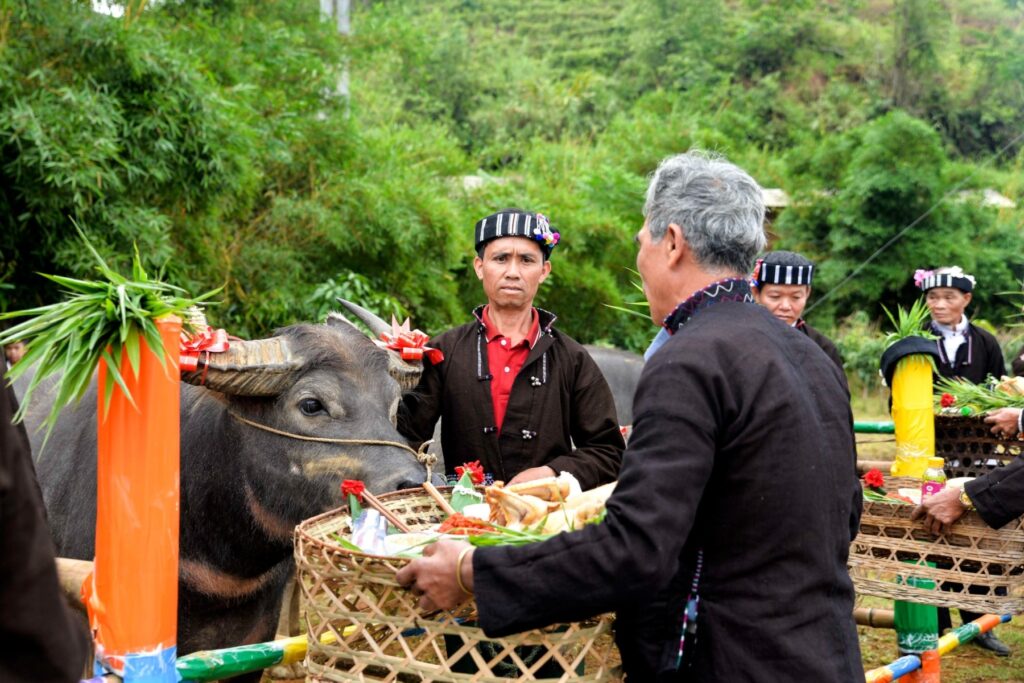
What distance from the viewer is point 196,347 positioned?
3.56m

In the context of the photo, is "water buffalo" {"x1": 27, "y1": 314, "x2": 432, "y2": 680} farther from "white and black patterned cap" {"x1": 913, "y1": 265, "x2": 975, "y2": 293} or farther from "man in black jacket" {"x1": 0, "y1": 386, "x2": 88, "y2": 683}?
"white and black patterned cap" {"x1": 913, "y1": 265, "x2": 975, "y2": 293}

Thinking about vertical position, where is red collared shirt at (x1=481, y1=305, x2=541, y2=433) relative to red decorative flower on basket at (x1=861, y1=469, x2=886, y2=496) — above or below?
above

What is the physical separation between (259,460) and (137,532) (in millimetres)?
A: 1453

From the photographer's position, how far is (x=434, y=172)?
14.9m

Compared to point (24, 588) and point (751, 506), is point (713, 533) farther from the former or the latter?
point (24, 588)

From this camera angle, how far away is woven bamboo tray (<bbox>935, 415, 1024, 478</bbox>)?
4.68 m

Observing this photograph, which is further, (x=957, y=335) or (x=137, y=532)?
(x=957, y=335)

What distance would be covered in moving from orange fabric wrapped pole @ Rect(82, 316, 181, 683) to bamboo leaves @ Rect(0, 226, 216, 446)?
0.13 feet

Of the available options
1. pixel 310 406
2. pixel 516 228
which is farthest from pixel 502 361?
pixel 310 406

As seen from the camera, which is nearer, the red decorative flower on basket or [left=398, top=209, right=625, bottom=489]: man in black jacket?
[left=398, top=209, right=625, bottom=489]: man in black jacket

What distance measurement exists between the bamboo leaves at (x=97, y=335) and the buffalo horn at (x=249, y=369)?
3.58 feet

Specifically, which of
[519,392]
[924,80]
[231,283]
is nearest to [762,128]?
[924,80]

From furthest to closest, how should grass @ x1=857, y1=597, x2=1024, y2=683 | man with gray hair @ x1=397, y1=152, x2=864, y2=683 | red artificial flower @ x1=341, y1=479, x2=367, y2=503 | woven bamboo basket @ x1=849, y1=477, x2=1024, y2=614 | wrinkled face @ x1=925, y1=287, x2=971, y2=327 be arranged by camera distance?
wrinkled face @ x1=925, y1=287, x2=971, y2=327
grass @ x1=857, y1=597, x2=1024, y2=683
woven bamboo basket @ x1=849, y1=477, x2=1024, y2=614
red artificial flower @ x1=341, y1=479, x2=367, y2=503
man with gray hair @ x1=397, y1=152, x2=864, y2=683

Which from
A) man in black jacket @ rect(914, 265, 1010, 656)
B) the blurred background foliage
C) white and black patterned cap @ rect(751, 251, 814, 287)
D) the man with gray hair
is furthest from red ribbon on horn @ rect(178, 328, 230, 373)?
man in black jacket @ rect(914, 265, 1010, 656)
